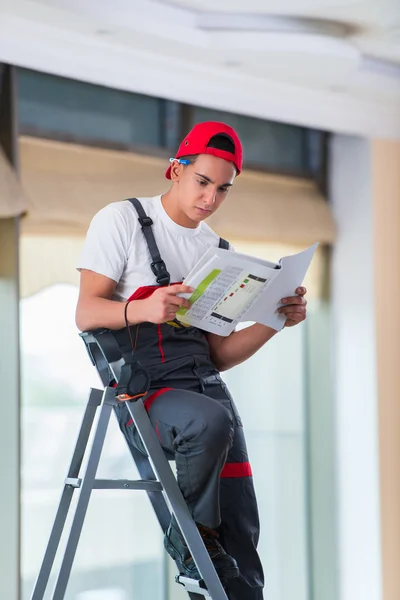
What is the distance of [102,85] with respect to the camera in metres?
3.96

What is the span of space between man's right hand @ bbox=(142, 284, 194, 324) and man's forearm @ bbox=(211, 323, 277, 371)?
1.25ft

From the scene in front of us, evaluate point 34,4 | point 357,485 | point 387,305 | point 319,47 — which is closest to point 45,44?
point 34,4

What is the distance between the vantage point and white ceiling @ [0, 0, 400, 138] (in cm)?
334

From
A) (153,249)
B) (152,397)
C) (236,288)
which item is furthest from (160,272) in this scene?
(152,397)

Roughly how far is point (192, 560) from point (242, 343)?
0.51 meters

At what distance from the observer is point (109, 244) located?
1870 millimetres

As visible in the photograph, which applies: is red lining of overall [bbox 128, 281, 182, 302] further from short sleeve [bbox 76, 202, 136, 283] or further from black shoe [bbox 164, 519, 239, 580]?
black shoe [bbox 164, 519, 239, 580]

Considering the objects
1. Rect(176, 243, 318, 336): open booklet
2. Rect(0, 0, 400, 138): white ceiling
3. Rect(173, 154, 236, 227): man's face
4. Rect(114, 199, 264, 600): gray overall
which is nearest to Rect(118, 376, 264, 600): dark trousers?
Rect(114, 199, 264, 600): gray overall

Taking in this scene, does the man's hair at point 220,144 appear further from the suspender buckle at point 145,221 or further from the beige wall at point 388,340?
the beige wall at point 388,340

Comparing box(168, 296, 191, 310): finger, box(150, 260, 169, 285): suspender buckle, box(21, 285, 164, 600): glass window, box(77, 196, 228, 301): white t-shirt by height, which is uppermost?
box(77, 196, 228, 301): white t-shirt

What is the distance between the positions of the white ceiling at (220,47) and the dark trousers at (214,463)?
6.02 ft

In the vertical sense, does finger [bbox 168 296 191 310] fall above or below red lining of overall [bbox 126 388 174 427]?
above

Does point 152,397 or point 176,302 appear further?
point 152,397

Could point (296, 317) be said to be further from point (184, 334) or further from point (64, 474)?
point (64, 474)
